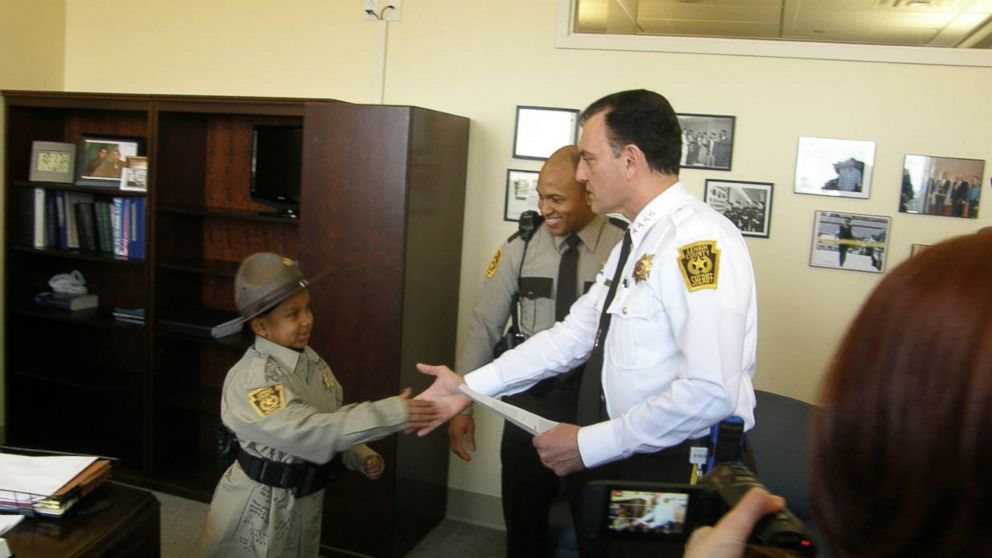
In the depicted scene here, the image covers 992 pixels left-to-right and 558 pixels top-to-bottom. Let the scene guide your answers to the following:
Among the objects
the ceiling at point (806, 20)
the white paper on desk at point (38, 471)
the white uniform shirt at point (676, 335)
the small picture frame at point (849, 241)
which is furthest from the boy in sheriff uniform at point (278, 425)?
the ceiling at point (806, 20)

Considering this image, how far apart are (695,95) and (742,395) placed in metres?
1.69

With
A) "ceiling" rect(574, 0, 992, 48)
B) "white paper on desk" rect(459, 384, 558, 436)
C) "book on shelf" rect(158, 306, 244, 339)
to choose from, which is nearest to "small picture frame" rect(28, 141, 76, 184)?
"book on shelf" rect(158, 306, 244, 339)

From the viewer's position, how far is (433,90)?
143 inches

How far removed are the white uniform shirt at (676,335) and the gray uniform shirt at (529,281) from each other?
2.68ft

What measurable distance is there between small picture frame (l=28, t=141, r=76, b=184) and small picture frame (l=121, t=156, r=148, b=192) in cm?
41

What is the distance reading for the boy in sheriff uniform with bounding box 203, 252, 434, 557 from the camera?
6.62ft

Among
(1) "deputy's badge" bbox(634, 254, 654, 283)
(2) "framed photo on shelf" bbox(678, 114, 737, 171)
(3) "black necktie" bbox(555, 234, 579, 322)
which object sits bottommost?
(3) "black necktie" bbox(555, 234, 579, 322)

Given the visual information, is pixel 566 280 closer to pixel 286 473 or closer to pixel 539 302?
pixel 539 302

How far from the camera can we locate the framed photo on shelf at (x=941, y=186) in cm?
300

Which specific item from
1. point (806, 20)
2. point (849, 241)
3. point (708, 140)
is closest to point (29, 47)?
point (708, 140)

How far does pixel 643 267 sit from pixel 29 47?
372 centimetres

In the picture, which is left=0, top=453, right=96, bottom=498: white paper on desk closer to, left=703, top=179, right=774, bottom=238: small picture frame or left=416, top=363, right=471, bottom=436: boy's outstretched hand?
left=416, top=363, right=471, bottom=436: boy's outstretched hand

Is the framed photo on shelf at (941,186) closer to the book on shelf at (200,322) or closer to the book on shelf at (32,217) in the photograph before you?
the book on shelf at (200,322)

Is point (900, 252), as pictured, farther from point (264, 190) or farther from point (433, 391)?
point (264, 190)
